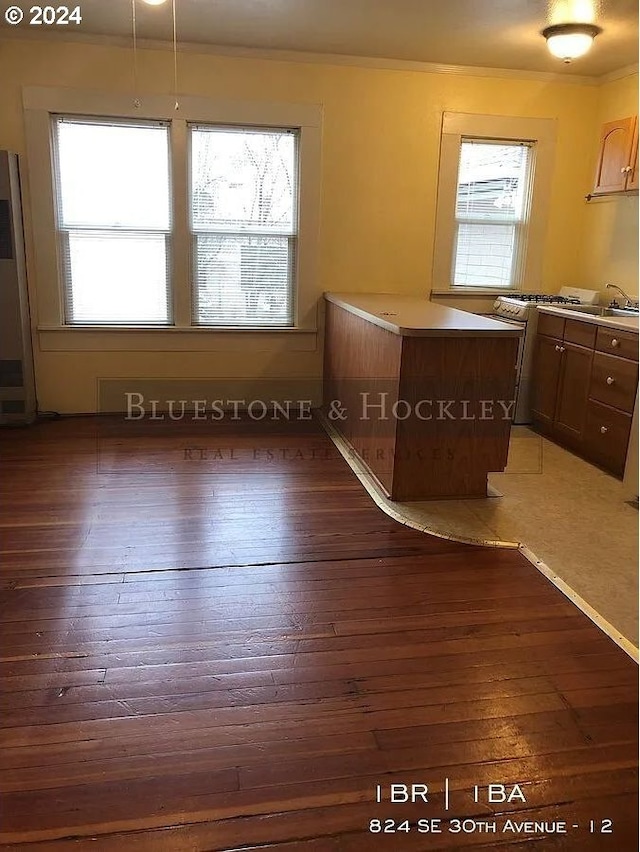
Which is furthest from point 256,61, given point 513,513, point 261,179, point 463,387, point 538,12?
point 513,513

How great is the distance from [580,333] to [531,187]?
1.55 metres

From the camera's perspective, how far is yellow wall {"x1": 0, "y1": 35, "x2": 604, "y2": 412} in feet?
14.8

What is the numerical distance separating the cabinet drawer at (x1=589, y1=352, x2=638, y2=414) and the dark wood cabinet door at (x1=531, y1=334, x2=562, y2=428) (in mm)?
441

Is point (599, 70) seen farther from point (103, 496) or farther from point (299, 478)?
point (103, 496)

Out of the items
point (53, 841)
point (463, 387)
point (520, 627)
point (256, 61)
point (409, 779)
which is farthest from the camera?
point (256, 61)

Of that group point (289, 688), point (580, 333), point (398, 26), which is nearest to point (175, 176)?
point (398, 26)

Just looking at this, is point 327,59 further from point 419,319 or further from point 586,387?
point 586,387

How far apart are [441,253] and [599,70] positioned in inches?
66.6

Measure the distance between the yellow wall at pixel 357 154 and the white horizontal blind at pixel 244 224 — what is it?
245 millimetres

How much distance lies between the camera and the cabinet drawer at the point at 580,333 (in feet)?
13.3

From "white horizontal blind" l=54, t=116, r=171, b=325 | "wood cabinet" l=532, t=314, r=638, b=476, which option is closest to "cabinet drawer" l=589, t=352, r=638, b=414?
"wood cabinet" l=532, t=314, r=638, b=476

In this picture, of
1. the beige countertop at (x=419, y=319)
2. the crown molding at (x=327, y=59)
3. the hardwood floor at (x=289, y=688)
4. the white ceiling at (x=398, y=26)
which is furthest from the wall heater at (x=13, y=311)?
the beige countertop at (x=419, y=319)

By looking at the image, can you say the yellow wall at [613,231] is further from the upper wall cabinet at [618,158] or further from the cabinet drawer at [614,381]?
the cabinet drawer at [614,381]

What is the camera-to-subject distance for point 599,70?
4.79 metres
